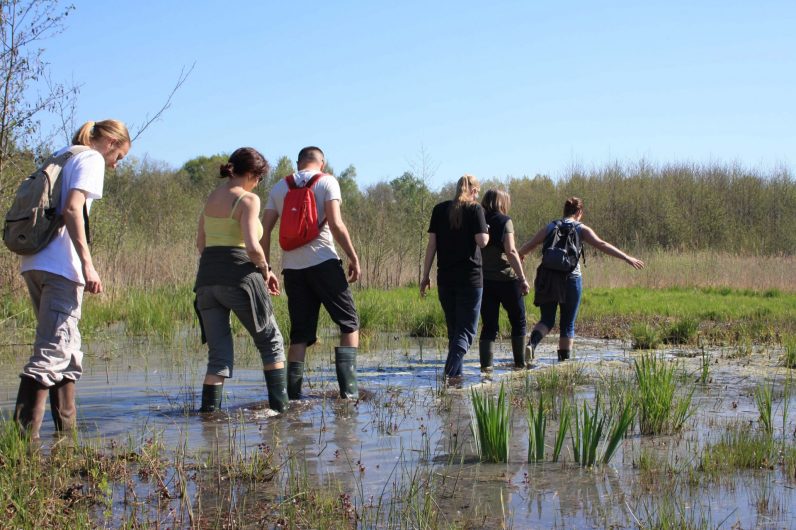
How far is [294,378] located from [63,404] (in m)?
2.19

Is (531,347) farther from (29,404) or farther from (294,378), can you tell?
(29,404)

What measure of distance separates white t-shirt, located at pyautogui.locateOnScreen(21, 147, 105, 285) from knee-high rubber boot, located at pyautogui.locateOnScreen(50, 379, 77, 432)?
74 cm

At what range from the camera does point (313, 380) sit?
867 cm

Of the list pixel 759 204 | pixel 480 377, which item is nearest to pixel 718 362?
pixel 480 377

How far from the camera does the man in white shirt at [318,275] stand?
7.05m

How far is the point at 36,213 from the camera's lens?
522 centimetres

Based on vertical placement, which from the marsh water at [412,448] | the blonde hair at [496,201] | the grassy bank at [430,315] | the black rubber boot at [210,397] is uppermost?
the blonde hair at [496,201]

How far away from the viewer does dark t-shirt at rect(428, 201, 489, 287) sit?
8.27 meters

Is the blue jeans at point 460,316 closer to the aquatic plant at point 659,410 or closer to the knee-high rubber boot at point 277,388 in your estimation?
the knee-high rubber boot at point 277,388

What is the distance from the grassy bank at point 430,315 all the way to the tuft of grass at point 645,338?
0.48 m

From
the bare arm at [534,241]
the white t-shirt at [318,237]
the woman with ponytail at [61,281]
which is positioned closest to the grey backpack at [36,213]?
the woman with ponytail at [61,281]

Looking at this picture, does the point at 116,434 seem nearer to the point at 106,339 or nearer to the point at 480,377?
the point at 480,377

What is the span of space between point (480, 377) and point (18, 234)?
5.00 m

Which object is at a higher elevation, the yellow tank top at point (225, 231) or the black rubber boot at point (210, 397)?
the yellow tank top at point (225, 231)
